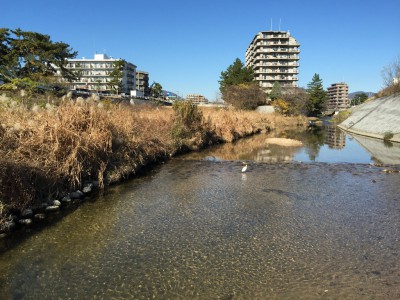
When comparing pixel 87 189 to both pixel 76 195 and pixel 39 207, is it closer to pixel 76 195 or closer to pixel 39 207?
pixel 76 195

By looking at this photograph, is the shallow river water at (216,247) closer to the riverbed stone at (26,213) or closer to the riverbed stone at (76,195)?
the riverbed stone at (76,195)

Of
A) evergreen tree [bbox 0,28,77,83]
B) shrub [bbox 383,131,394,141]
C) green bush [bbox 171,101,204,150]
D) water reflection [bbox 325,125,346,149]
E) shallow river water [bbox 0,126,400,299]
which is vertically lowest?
shallow river water [bbox 0,126,400,299]

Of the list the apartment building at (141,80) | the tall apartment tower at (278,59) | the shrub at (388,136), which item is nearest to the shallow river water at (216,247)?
the shrub at (388,136)

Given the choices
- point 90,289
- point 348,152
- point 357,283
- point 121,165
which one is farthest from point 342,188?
point 348,152

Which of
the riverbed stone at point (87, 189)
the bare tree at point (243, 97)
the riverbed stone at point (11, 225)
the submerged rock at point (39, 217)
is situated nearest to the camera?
the riverbed stone at point (11, 225)

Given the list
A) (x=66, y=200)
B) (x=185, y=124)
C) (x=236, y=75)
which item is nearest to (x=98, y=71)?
(x=236, y=75)

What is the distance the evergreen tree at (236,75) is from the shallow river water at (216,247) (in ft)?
224

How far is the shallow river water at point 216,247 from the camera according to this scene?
16.9 ft

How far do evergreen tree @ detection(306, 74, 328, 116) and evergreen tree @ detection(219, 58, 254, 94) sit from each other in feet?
55.6

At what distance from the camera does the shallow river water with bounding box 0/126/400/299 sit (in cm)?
515

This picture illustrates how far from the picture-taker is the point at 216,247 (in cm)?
664

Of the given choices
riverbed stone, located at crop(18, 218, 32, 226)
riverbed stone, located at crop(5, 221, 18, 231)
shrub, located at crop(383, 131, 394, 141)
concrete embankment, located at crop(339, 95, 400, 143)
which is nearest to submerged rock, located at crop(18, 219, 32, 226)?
riverbed stone, located at crop(18, 218, 32, 226)

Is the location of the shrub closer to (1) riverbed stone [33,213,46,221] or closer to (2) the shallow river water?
(2) the shallow river water

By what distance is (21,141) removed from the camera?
9.10 metres
